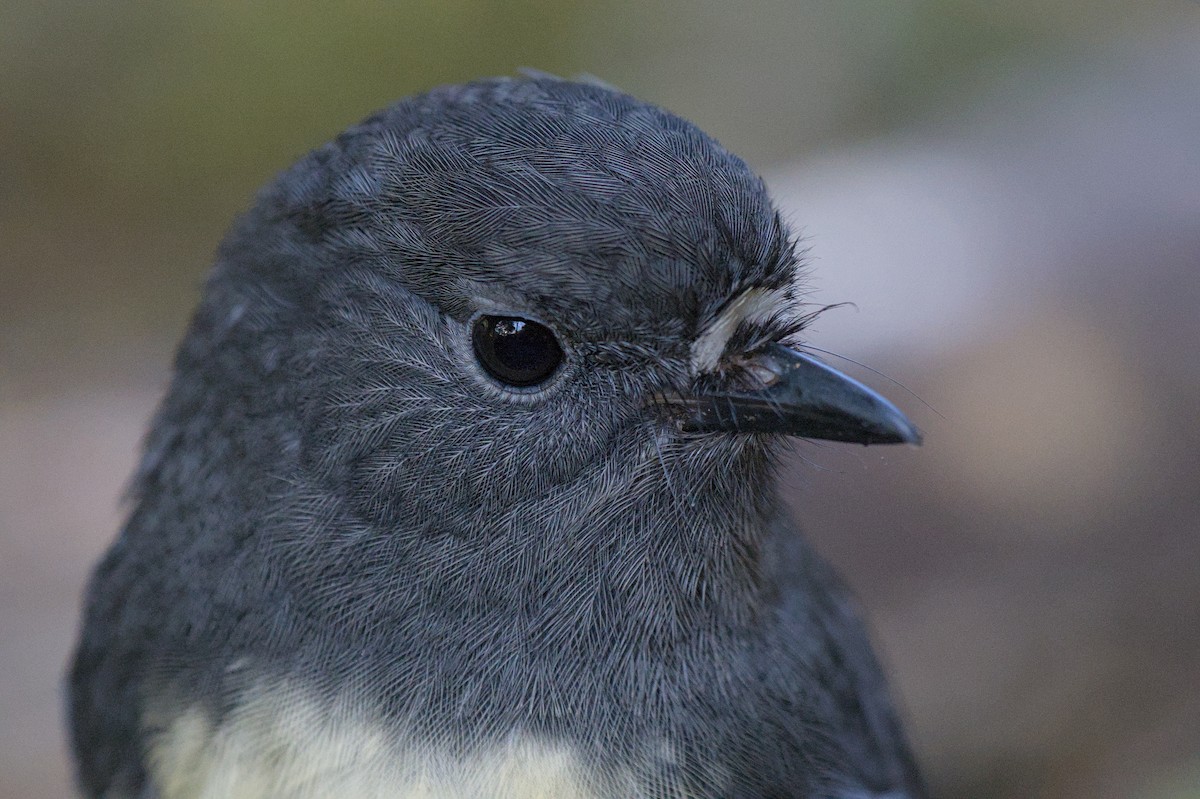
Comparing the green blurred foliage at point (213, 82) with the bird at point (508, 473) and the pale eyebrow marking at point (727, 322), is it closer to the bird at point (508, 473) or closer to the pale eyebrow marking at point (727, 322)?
the bird at point (508, 473)

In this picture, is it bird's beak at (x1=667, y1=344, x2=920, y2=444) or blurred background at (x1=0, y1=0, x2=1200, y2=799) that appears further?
blurred background at (x1=0, y1=0, x2=1200, y2=799)

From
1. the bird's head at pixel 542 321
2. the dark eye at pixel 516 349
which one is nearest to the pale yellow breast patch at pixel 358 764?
the bird's head at pixel 542 321

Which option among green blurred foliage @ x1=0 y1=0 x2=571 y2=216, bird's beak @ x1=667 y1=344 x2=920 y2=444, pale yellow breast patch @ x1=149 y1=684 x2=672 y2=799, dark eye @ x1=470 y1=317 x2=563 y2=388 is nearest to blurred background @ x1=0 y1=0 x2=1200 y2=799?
green blurred foliage @ x1=0 y1=0 x2=571 y2=216

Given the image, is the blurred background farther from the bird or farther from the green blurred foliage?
the bird

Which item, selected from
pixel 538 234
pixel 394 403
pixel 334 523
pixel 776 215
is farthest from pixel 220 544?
pixel 776 215

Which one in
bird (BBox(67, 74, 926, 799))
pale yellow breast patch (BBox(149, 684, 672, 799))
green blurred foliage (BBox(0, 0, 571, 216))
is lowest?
pale yellow breast patch (BBox(149, 684, 672, 799))

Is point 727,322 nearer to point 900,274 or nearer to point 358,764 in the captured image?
point 358,764

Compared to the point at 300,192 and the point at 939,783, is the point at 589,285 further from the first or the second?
the point at 939,783
